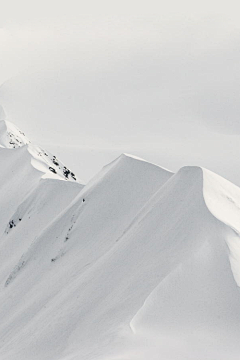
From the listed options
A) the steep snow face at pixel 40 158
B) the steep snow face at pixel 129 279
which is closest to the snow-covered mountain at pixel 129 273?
the steep snow face at pixel 129 279

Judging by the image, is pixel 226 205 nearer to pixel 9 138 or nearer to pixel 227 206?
pixel 227 206

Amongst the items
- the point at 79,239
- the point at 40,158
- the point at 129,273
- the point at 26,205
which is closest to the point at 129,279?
the point at 129,273

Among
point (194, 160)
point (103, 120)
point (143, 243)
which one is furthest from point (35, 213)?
point (103, 120)

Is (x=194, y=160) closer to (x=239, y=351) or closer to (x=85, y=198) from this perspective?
(x=85, y=198)

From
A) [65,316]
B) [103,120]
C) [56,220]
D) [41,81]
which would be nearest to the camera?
[65,316]

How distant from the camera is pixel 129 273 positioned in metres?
20.8

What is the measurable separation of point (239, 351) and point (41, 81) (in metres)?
Answer: 117

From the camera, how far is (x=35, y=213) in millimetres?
35469

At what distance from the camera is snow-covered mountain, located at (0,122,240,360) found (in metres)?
17.0

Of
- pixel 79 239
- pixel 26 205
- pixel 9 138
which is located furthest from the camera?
pixel 9 138

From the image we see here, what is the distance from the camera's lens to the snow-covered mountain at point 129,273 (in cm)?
1698

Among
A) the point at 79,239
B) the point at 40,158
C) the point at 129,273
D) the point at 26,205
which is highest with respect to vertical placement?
the point at 129,273

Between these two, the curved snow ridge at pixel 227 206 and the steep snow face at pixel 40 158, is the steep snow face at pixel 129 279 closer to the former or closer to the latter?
the curved snow ridge at pixel 227 206

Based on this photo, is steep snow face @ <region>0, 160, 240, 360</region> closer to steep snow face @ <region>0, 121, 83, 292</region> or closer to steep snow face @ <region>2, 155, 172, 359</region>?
steep snow face @ <region>2, 155, 172, 359</region>
